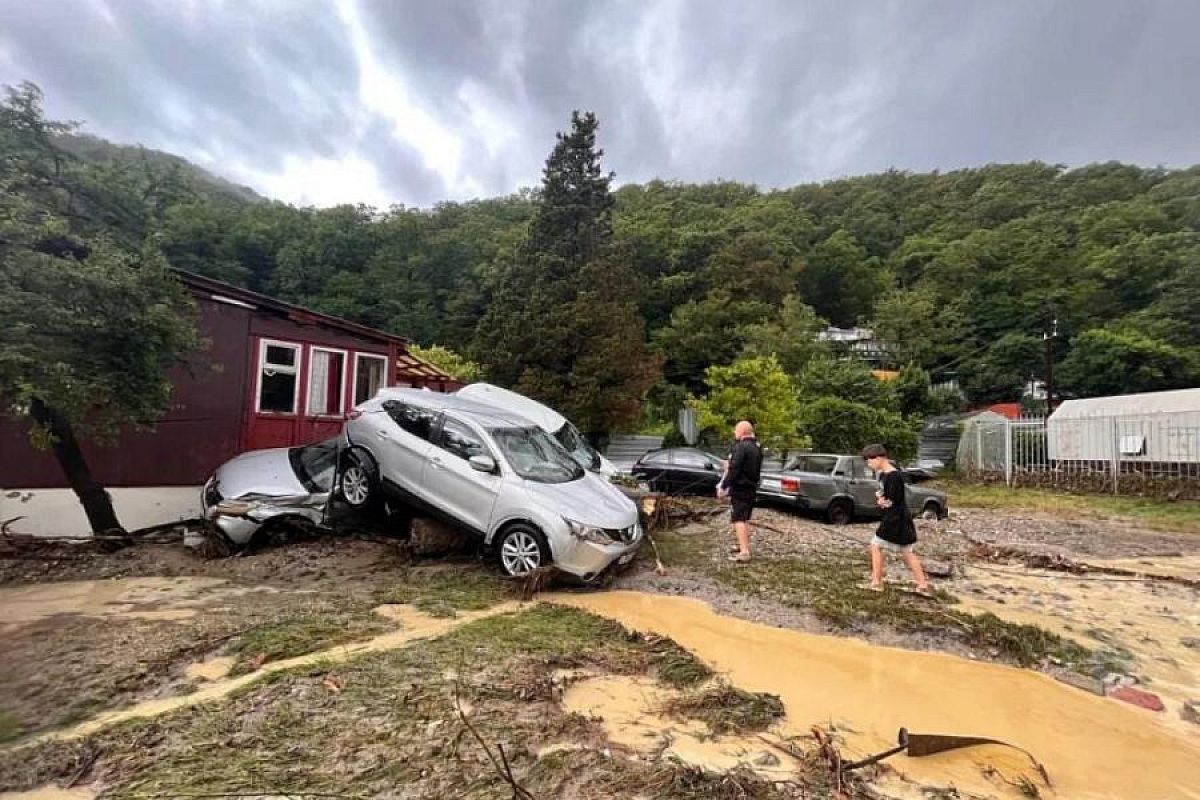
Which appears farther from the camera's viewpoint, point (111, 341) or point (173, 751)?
point (111, 341)

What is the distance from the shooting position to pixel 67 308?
252 inches

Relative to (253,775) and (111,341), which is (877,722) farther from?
(111,341)

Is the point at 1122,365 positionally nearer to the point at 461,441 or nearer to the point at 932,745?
the point at 461,441

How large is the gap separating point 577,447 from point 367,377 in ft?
18.2

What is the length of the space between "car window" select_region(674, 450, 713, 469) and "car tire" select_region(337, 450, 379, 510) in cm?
751

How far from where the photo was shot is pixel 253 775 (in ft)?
9.18

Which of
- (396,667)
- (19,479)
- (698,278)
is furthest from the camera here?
(698,278)

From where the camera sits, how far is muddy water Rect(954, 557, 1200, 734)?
4895 mm

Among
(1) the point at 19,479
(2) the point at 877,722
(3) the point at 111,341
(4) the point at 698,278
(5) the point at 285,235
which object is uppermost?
(5) the point at 285,235

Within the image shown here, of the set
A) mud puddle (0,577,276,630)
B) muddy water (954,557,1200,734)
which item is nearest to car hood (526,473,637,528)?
mud puddle (0,577,276,630)

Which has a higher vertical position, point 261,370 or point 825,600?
point 261,370

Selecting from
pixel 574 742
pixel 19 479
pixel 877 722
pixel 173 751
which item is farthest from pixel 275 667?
pixel 19 479

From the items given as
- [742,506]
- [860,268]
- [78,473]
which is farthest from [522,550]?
[860,268]

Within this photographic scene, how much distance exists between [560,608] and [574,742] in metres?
2.55
